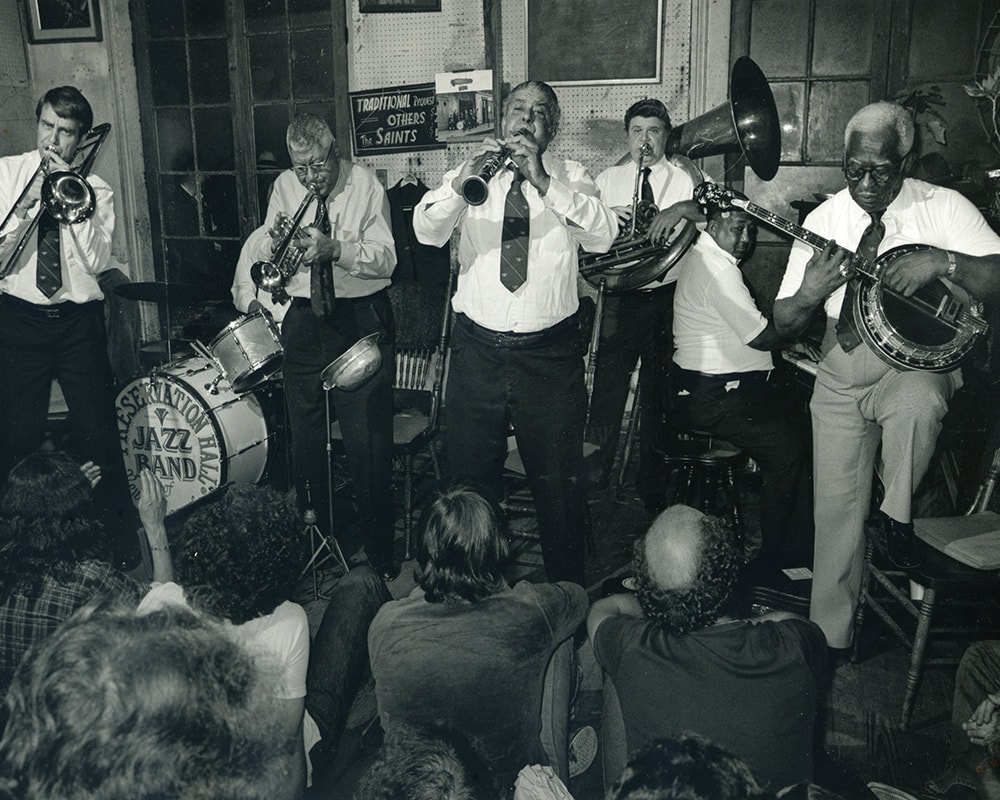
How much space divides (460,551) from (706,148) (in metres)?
3.65

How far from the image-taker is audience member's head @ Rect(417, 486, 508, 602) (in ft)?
7.52

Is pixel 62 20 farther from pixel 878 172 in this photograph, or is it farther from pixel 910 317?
pixel 910 317

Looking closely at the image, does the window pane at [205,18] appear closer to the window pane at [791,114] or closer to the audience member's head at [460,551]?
the window pane at [791,114]

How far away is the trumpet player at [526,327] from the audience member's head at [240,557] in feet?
4.55

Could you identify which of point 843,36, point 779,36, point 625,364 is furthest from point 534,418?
point 843,36

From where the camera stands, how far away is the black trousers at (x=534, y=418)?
3650mm

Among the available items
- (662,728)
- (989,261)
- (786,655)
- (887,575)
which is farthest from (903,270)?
(662,728)

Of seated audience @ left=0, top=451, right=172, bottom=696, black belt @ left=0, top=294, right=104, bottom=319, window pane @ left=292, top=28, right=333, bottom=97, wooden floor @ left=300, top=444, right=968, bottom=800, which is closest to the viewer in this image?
seated audience @ left=0, top=451, right=172, bottom=696

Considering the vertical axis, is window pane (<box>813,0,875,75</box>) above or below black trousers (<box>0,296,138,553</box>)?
above

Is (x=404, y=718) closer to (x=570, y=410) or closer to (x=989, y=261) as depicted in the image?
(x=570, y=410)

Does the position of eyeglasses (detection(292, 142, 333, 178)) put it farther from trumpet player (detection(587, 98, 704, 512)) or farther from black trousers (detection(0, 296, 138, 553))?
trumpet player (detection(587, 98, 704, 512))

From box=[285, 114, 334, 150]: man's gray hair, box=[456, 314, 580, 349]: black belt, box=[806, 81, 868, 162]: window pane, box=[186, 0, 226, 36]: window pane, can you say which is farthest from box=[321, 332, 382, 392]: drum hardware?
box=[186, 0, 226, 36]: window pane

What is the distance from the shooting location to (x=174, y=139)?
23.5ft

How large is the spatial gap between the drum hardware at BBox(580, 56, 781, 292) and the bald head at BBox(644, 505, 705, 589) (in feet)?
7.97
